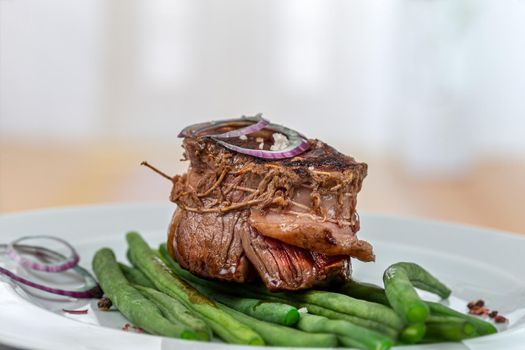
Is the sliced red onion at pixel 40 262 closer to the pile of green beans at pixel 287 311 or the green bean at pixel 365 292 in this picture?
the pile of green beans at pixel 287 311

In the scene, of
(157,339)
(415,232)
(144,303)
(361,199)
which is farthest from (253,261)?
(361,199)

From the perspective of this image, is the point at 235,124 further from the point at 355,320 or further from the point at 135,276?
the point at 355,320

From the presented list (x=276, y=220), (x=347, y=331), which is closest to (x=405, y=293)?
(x=347, y=331)

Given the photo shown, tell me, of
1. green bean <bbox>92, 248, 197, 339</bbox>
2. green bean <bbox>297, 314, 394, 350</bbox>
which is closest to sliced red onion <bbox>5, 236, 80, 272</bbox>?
green bean <bbox>92, 248, 197, 339</bbox>

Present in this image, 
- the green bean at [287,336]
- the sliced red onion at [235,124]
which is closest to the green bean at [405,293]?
the green bean at [287,336]

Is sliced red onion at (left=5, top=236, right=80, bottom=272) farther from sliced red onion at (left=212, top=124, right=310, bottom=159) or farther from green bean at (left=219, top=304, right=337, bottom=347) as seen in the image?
green bean at (left=219, top=304, right=337, bottom=347)
